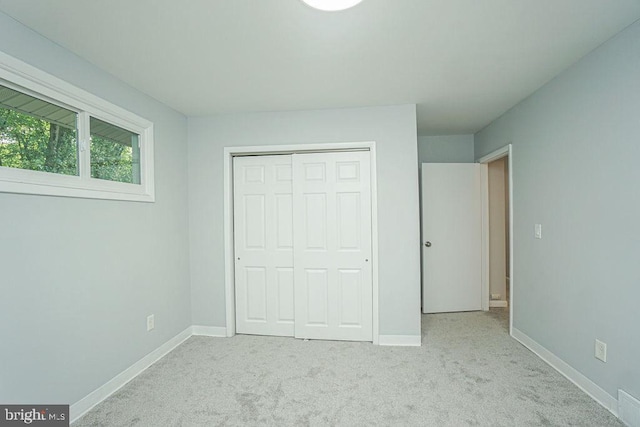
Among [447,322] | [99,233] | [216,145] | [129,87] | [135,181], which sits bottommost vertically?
[447,322]

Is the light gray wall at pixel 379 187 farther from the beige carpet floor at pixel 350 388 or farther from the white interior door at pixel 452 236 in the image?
the white interior door at pixel 452 236

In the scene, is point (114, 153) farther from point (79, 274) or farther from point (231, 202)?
point (231, 202)

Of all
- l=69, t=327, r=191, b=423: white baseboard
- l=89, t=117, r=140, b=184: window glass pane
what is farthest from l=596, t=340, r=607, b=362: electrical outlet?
l=89, t=117, r=140, b=184: window glass pane

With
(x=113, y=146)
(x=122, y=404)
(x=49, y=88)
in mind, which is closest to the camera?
(x=49, y=88)

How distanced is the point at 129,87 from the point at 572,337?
4066mm

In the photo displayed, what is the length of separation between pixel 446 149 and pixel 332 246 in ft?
8.05

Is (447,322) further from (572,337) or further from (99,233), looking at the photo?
(99,233)

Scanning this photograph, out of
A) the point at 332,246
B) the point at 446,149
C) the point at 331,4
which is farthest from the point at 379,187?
the point at 446,149

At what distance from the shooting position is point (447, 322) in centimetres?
343

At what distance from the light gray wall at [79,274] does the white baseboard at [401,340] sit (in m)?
2.13

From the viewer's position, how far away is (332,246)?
120 inches

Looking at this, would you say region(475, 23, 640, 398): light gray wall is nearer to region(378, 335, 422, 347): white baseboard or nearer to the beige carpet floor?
the beige carpet floor

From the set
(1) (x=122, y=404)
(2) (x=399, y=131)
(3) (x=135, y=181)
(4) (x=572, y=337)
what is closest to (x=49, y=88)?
(3) (x=135, y=181)

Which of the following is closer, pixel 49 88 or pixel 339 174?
pixel 49 88
